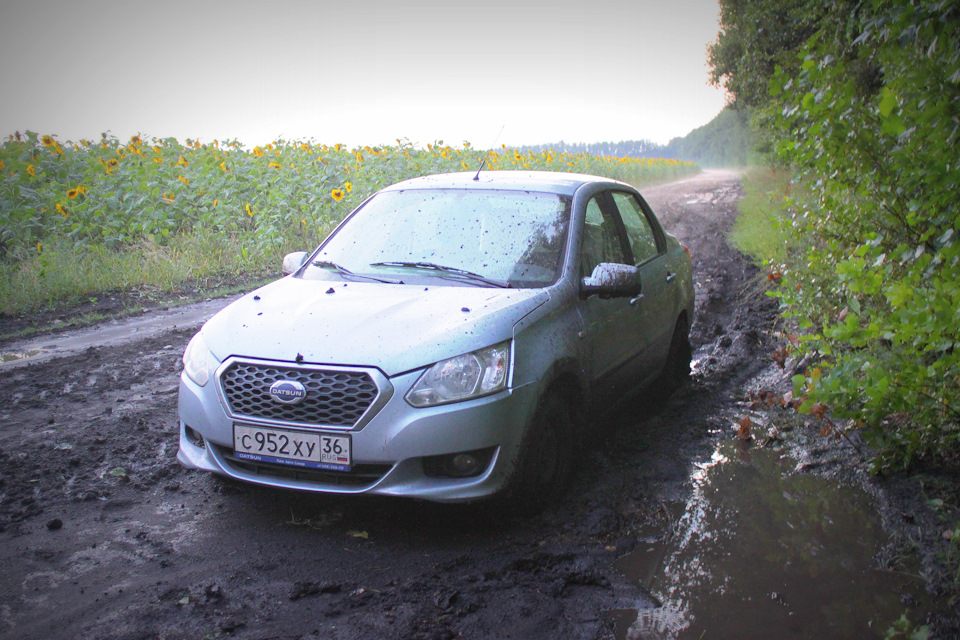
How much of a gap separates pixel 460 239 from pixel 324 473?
160 cm

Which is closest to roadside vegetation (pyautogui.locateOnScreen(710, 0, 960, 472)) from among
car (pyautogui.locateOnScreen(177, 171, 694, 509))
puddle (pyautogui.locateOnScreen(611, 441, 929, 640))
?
puddle (pyautogui.locateOnScreen(611, 441, 929, 640))

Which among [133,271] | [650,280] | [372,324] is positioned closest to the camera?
[372,324]

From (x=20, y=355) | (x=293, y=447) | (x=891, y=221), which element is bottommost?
(x=20, y=355)

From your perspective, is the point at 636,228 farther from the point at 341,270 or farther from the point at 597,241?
the point at 341,270

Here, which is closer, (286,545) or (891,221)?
(286,545)

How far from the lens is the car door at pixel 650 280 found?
511 centimetres

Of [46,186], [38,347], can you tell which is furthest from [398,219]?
[46,186]

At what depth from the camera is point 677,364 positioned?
6.01 m

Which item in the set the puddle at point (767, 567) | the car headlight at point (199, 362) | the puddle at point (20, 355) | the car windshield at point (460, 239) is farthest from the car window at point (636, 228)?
the puddle at point (20, 355)

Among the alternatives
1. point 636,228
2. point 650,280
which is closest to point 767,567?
point 650,280

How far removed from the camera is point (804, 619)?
2.87 metres

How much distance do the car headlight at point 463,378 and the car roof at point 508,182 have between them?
156cm

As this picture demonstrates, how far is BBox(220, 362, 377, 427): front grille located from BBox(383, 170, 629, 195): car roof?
1.87 metres

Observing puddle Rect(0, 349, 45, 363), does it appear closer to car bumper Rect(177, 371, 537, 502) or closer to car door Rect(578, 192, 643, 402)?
car bumper Rect(177, 371, 537, 502)
